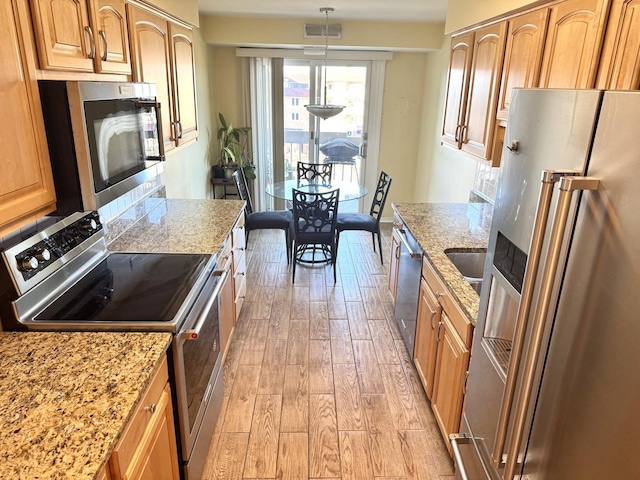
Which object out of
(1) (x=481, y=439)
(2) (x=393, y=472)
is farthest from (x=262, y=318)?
(1) (x=481, y=439)

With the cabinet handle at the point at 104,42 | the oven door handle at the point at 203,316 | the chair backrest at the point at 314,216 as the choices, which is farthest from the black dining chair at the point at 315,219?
the cabinet handle at the point at 104,42

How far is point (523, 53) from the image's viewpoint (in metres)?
1.99

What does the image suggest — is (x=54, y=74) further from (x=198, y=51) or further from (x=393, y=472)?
(x=198, y=51)

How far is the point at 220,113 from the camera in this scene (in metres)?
5.44

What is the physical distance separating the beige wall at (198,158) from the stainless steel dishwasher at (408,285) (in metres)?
→ 2.00

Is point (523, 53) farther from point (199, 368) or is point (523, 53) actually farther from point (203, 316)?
point (199, 368)

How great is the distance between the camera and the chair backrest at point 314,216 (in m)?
3.94

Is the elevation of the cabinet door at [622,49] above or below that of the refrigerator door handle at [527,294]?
above

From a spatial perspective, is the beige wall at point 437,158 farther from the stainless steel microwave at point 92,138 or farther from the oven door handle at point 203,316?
the stainless steel microwave at point 92,138

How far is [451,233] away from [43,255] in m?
2.14

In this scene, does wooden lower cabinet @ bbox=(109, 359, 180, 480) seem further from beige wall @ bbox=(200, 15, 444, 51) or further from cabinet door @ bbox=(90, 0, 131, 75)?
beige wall @ bbox=(200, 15, 444, 51)

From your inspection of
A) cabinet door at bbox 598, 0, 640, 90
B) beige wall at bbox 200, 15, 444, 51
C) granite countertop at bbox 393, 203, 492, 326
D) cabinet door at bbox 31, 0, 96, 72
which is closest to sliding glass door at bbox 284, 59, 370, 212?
beige wall at bbox 200, 15, 444, 51

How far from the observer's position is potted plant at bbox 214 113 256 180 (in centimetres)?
528

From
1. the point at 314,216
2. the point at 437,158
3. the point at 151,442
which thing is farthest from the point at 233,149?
the point at 151,442
